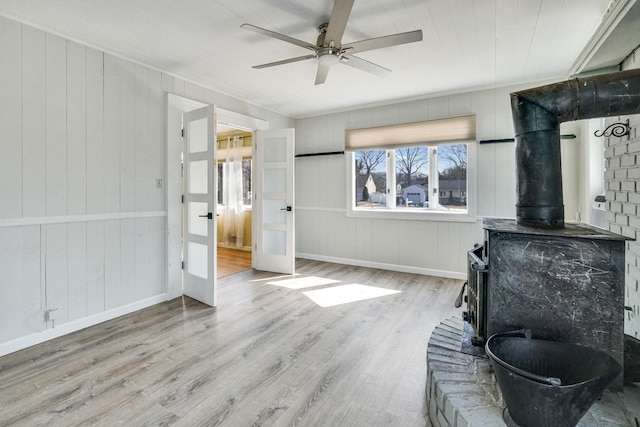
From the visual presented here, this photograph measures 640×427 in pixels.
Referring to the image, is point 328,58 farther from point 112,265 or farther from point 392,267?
point 392,267

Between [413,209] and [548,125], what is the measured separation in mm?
2942

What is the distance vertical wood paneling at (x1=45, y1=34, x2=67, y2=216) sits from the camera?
253 centimetres

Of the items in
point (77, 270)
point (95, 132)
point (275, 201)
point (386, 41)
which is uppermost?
point (386, 41)

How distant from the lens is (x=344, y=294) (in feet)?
11.9

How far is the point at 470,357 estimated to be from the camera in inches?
67.7

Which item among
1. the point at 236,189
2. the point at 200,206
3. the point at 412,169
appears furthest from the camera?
the point at 236,189

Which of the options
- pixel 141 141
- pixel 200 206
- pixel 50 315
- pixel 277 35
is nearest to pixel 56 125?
pixel 141 141

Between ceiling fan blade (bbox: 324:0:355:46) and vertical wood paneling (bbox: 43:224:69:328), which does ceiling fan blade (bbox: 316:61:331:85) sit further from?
vertical wood paneling (bbox: 43:224:69:328)

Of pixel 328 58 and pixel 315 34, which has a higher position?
pixel 315 34

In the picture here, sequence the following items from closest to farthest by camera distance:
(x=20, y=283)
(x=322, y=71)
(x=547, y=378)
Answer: (x=547, y=378)
(x=20, y=283)
(x=322, y=71)

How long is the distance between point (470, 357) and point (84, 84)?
3.62 m

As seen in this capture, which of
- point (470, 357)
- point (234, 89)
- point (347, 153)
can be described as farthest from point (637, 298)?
point (234, 89)

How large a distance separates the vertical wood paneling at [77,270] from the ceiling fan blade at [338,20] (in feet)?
8.56

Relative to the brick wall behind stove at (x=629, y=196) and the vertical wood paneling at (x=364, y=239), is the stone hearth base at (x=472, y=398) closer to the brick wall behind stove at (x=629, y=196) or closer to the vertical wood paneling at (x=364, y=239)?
the brick wall behind stove at (x=629, y=196)
